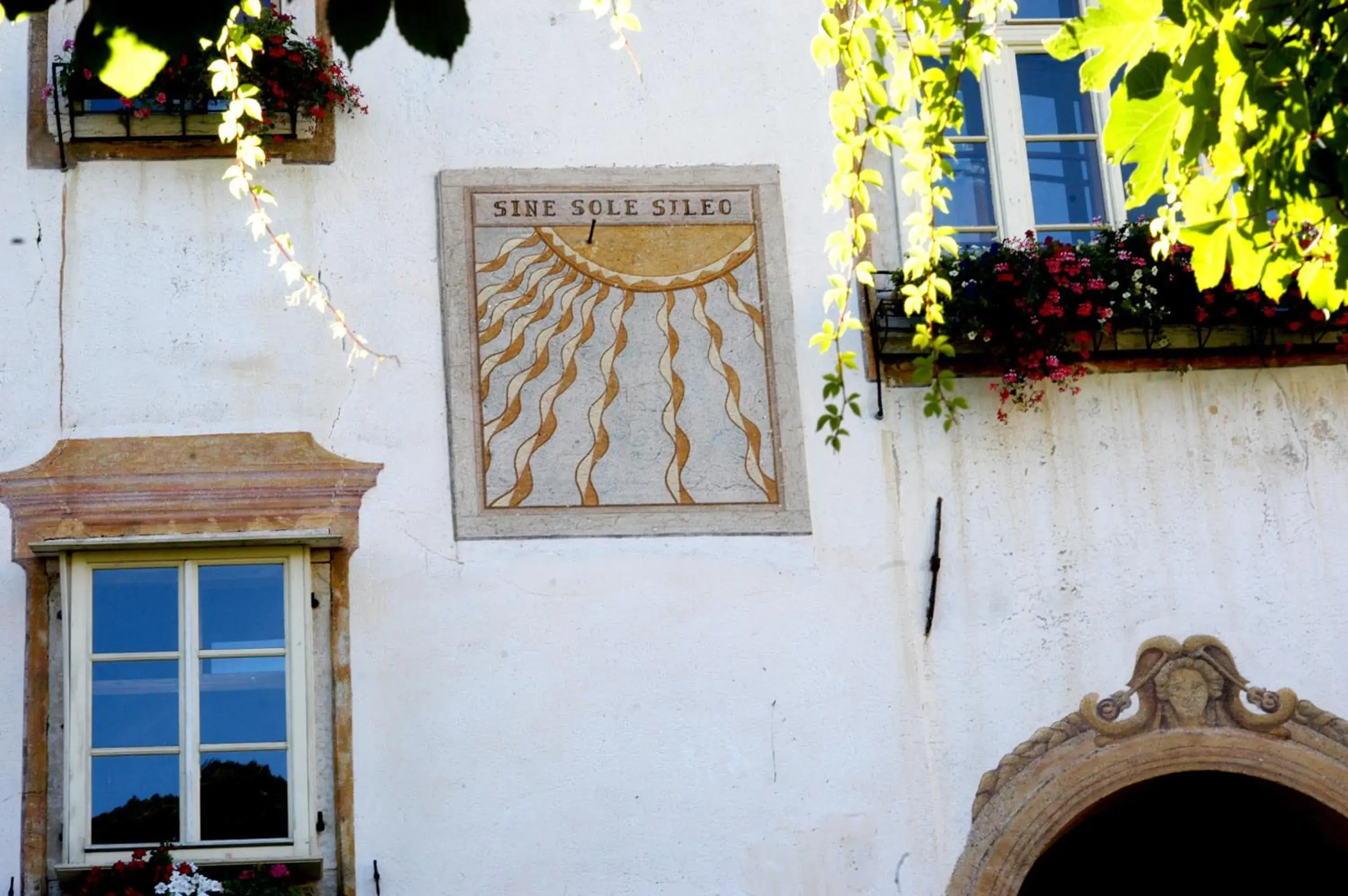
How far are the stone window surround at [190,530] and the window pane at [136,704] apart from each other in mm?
126

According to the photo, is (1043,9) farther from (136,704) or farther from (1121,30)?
(136,704)

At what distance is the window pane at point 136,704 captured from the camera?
692 cm

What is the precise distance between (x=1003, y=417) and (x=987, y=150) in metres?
1.15

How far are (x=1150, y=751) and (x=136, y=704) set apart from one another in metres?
3.36

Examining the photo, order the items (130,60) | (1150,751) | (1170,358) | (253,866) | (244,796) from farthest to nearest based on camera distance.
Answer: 1. (1170,358)
2. (1150,751)
3. (244,796)
4. (253,866)
5. (130,60)

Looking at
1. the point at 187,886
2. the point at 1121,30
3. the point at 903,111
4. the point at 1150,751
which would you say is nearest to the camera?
the point at 1121,30

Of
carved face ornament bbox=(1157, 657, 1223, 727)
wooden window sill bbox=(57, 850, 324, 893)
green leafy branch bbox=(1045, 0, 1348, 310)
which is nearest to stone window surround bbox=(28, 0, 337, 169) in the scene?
wooden window sill bbox=(57, 850, 324, 893)

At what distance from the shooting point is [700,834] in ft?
22.9

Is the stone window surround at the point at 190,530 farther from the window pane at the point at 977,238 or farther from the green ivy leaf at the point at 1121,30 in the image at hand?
the green ivy leaf at the point at 1121,30

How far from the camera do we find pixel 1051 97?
826cm

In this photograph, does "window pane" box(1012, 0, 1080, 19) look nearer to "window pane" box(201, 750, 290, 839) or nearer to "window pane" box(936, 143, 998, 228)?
"window pane" box(936, 143, 998, 228)

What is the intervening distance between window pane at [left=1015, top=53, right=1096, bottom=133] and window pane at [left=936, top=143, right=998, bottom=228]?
23cm

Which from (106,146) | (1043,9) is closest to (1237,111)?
(1043,9)

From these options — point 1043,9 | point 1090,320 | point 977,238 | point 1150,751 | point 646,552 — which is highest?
point 1043,9
